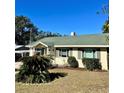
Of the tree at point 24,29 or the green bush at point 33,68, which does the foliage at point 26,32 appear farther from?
the green bush at point 33,68

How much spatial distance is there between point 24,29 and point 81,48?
96.0 feet

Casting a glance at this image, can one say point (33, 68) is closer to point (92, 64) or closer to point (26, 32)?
point (92, 64)

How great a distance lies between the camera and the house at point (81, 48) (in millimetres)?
16453

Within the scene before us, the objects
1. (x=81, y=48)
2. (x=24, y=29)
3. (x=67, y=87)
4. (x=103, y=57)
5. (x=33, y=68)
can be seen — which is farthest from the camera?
(x=24, y=29)

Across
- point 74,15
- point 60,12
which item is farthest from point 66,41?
point 74,15

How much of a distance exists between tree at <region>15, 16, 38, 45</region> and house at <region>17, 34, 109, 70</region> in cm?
2198

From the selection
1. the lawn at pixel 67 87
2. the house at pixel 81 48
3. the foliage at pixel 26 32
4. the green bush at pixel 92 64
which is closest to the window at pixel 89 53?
the house at pixel 81 48

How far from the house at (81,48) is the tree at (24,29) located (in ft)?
72.1

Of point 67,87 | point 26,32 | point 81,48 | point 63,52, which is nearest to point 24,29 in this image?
point 26,32

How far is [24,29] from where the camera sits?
45.7 meters

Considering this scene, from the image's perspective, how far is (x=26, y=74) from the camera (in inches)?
408

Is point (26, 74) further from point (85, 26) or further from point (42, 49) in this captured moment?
point (85, 26)

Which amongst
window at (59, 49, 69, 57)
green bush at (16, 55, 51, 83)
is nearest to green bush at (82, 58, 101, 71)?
window at (59, 49, 69, 57)
